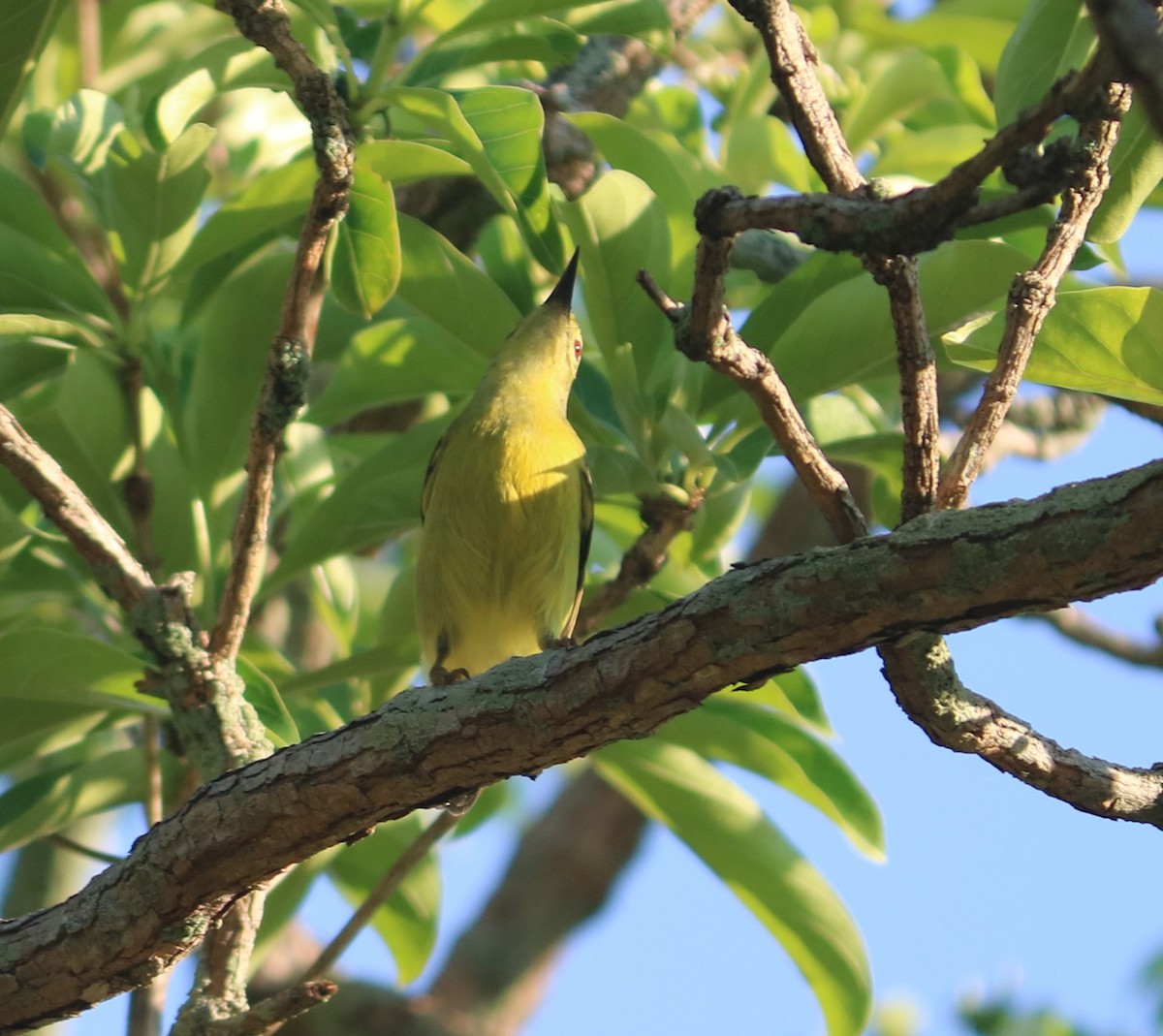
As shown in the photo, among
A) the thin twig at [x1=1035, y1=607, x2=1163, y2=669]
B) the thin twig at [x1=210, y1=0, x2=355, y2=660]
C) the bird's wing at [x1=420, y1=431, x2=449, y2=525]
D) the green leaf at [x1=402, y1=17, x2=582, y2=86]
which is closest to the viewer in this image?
the thin twig at [x1=210, y1=0, x2=355, y2=660]

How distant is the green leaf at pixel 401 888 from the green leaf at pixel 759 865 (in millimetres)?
688

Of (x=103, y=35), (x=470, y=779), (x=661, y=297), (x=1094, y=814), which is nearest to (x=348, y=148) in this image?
(x=661, y=297)

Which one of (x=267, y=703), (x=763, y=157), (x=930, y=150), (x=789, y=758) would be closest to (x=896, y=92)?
(x=930, y=150)

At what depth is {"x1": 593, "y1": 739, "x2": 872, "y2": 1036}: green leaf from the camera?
3.42 metres

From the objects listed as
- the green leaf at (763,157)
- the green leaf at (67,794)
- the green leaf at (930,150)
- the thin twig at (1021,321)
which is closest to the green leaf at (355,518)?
the green leaf at (67,794)

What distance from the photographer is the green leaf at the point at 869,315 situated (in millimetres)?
2850

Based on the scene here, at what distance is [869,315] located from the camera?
2943 mm

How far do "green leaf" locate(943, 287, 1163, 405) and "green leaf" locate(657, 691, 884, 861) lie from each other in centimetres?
127

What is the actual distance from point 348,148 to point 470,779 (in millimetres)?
1155

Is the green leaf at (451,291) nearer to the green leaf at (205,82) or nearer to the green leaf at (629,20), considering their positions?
the green leaf at (205,82)

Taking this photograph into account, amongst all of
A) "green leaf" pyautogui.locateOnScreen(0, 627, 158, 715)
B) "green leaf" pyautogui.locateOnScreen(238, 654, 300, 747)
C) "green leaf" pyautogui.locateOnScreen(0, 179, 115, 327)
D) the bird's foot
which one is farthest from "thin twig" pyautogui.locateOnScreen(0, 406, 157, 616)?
the bird's foot

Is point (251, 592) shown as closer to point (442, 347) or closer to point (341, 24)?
point (442, 347)

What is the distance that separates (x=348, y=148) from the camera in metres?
2.49

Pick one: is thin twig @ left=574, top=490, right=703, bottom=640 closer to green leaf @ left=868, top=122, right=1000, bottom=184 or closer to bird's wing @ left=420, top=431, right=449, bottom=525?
bird's wing @ left=420, top=431, right=449, bottom=525
